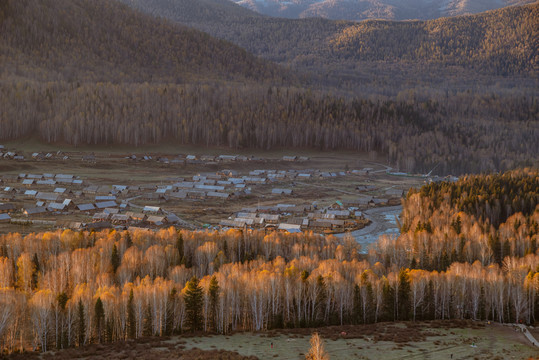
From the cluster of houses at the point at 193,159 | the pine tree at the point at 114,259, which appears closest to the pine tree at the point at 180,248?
the pine tree at the point at 114,259

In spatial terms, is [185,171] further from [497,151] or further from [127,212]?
[497,151]

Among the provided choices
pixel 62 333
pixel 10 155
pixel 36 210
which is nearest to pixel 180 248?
pixel 62 333

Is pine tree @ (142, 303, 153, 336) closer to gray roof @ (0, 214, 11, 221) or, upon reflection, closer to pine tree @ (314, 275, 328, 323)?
pine tree @ (314, 275, 328, 323)

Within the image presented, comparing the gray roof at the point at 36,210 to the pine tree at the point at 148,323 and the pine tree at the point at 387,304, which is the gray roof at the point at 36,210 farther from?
the pine tree at the point at 387,304

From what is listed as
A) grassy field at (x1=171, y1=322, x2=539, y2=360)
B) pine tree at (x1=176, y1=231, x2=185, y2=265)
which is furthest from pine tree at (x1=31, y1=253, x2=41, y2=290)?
grassy field at (x1=171, y1=322, x2=539, y2=360)

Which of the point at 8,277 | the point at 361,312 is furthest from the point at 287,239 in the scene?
the point at 8,277
